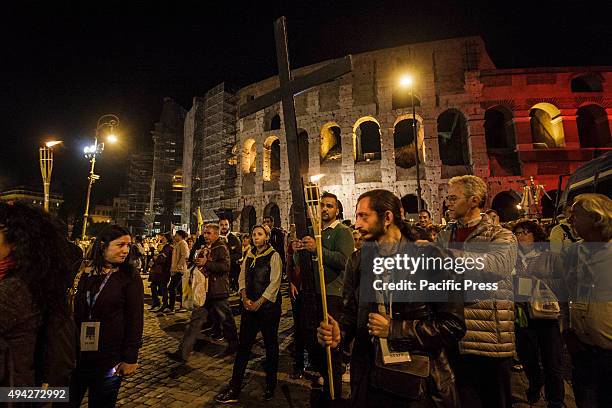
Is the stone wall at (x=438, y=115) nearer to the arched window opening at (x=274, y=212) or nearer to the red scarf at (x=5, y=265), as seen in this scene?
the arched window opening at (x=274, y=212)

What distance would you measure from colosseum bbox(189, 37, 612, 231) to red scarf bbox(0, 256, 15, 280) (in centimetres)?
1687

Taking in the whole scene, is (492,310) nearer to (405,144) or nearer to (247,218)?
(405,144)

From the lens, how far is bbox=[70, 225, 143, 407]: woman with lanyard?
2533 millimetres

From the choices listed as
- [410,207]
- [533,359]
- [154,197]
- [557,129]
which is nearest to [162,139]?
[154,197]

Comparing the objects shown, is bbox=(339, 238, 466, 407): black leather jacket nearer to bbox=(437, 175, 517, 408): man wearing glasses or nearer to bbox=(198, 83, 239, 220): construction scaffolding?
bbox=(437, 175, 517, 408): man wearing glasses

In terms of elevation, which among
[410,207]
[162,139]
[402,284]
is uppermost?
[162,139]

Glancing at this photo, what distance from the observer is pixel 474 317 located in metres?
2.55

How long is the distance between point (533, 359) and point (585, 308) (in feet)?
5.97

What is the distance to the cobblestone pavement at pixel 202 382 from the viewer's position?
151 inches

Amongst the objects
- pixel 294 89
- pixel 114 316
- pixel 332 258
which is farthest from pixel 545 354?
pixel 114 316

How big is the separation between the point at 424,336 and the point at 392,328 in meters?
0.17

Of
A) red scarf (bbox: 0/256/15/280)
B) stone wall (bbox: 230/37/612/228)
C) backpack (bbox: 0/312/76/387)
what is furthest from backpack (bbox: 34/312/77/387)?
stone wall (bbox: 230/37/612/228)

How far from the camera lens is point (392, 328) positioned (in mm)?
1650

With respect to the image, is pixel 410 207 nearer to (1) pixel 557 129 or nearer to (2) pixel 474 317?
(1) pixel 557 129
